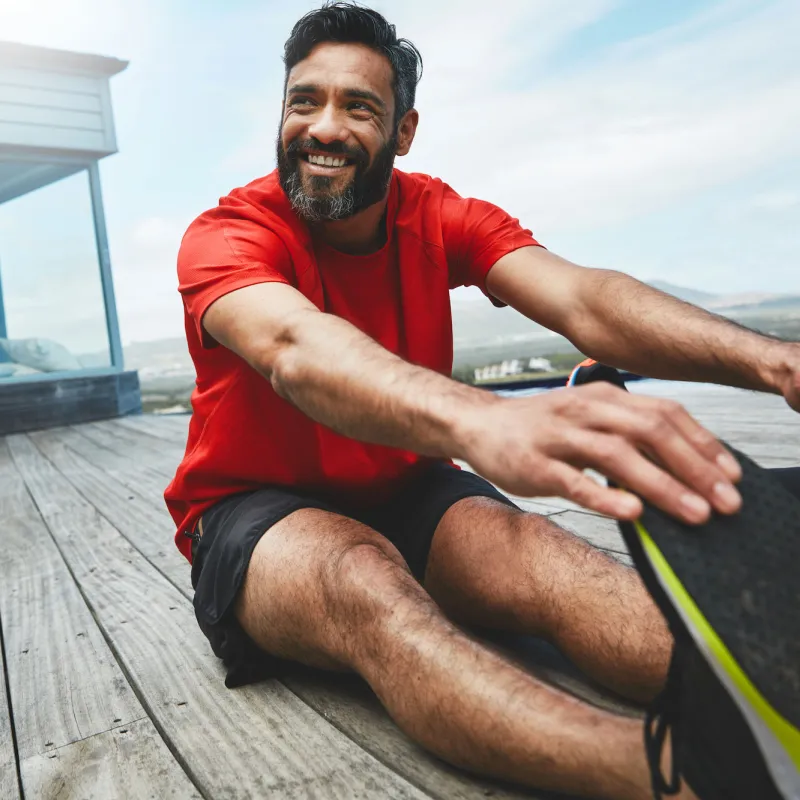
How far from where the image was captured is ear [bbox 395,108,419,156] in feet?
5.86

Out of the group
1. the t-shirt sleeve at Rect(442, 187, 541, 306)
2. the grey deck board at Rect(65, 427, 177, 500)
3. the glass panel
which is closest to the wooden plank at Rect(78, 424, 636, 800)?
the t-shirt sleeve at Rect(442, 187, 541, 306)

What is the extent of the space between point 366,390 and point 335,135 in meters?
0.81

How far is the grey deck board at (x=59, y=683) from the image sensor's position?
104 cm

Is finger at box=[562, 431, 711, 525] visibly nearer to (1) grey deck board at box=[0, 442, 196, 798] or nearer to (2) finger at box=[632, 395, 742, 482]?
(2) finger at box=[632, 395, 742, 482]

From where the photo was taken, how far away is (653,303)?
1.34 metres

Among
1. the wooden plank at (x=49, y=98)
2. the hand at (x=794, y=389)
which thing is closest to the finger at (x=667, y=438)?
the hand at (x=794, y=389)

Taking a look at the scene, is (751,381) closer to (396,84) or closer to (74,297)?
(396,84)

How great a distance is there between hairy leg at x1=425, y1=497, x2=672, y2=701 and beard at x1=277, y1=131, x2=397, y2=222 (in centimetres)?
62

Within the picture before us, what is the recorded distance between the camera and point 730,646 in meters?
0.67

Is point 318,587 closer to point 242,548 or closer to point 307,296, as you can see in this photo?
point 242,548

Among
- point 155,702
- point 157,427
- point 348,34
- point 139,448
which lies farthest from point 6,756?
point 157,427

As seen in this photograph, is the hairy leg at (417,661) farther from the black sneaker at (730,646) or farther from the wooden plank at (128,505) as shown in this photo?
the wooden plank at (128,505)

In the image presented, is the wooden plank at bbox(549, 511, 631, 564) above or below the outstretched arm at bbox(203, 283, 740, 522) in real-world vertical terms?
below

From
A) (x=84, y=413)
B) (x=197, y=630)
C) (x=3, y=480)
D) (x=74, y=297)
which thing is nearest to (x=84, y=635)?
(x=197, y=630)
